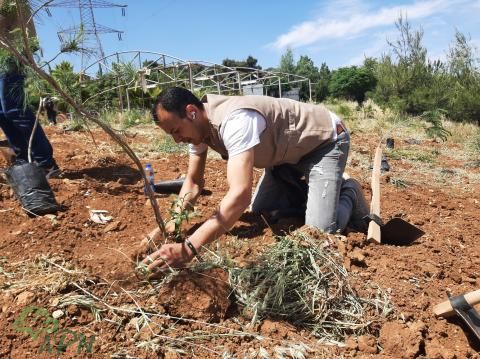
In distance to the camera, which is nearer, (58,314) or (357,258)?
(58,314)

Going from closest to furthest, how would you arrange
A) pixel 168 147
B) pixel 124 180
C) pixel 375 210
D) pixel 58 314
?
pixel 58 314 < pixel 375 210 < pixel 124 180 < pixel 168 147

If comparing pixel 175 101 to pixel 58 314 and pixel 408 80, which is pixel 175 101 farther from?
A: pixel 408 80

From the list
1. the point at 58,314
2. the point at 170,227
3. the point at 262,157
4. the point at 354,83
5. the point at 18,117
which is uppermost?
the point at 354,83

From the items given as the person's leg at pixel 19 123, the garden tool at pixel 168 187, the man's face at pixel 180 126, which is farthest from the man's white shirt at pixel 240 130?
the person's leg at pixel 19 123

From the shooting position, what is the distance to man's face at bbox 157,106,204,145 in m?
2.24

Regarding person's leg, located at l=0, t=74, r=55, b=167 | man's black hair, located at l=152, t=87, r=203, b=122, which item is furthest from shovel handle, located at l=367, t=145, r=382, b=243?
person's leg, located at l=0, t=74, r=55, b=167

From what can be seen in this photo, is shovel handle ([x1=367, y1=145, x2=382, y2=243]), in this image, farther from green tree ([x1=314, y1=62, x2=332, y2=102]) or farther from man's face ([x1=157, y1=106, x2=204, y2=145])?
green tree ([x1=314, y1=62, x2=332, y2=102])

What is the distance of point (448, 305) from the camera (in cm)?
200

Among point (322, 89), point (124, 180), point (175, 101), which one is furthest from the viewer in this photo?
point (322, 89)

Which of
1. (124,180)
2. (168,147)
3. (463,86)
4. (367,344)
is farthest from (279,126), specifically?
(463,86)

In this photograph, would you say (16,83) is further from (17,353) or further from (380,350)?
(380,350)

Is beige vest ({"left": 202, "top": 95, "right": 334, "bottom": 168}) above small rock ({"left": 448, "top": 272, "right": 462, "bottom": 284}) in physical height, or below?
above

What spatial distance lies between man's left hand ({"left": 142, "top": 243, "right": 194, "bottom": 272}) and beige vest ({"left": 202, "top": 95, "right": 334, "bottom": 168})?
694mm

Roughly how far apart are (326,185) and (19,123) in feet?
8.96
